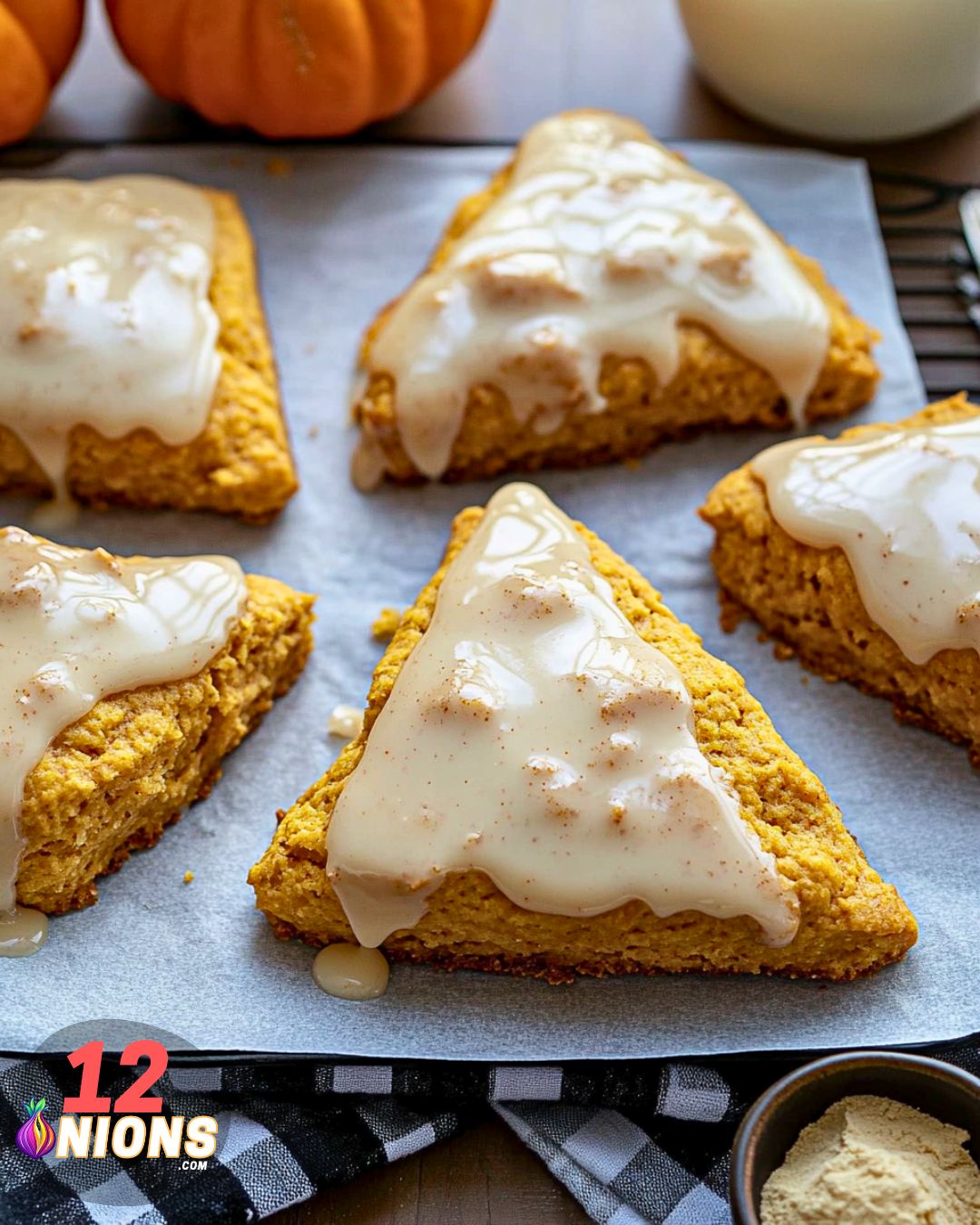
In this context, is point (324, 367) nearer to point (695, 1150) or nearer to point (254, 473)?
point (254, 473)

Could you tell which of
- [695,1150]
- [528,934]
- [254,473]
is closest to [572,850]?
[528,934]

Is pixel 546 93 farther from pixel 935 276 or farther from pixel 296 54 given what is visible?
pixel 935 276

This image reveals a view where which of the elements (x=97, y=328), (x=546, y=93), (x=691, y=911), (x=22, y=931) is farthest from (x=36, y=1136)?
(x=546, y=93)

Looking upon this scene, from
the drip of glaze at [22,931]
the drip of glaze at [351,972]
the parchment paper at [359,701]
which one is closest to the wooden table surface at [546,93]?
the parchment paper at [359,701]

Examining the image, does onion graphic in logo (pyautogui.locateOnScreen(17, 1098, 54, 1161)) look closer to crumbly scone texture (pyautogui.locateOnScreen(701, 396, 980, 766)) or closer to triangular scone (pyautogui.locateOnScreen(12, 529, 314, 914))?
triangular scone (pyautogui.locateOnScreen(12, 529, 314, 914))

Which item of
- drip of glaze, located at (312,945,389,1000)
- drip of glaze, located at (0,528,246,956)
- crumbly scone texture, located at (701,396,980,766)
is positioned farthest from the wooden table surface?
drip of glaze, located at (312,945,389,1000)

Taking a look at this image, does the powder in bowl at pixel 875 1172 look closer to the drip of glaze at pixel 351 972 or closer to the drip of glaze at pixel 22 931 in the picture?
the drip of glaze at pixel 351 972
